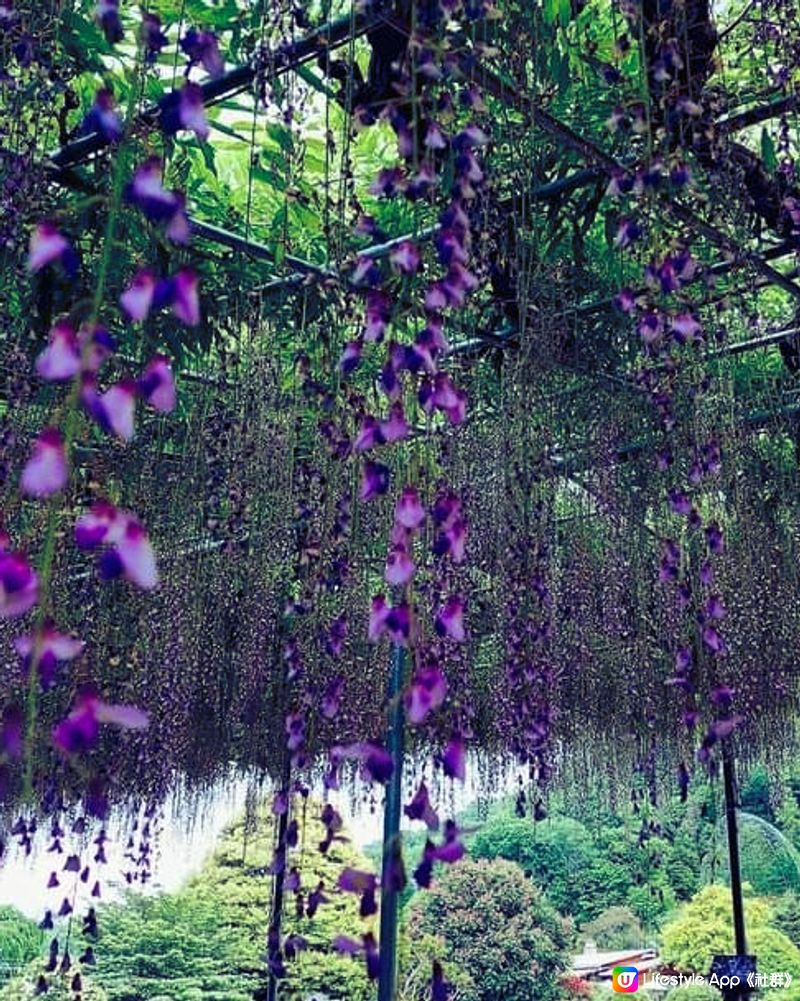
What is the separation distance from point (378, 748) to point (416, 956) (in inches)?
310

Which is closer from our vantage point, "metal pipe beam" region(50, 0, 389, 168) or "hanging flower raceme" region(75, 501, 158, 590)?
"hanging flower raceme" region(75, 501, 158, 590)

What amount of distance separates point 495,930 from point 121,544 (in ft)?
31.2

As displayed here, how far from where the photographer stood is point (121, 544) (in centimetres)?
80

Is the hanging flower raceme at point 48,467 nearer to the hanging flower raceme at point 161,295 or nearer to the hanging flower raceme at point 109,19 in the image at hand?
the hanging flower raceme at point 161,295

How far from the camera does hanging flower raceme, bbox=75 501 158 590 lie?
79 cm

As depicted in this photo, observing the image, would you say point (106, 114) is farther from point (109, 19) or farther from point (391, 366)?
point (391, 366)

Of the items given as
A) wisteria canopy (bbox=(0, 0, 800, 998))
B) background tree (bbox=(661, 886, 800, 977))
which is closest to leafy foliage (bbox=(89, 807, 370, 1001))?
background tree (bbox=(661, 886, 800, 977))

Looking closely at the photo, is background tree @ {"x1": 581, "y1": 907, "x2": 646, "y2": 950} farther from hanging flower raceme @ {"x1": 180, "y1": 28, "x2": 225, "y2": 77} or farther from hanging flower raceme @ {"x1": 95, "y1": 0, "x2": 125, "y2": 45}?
hanging flower raceme @ {"x1": 95, "y1": 0, "x2": 125, "y2": 45}

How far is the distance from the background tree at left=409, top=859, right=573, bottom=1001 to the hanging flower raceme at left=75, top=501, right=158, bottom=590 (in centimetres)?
898

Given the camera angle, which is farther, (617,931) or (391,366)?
(617,931)

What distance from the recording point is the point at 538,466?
3.78m

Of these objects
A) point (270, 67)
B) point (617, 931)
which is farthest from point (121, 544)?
point (617, 931)

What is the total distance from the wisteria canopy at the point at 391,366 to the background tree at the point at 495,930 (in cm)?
400

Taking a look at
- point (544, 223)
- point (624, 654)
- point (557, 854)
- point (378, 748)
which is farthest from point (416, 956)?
point (378, 748)
